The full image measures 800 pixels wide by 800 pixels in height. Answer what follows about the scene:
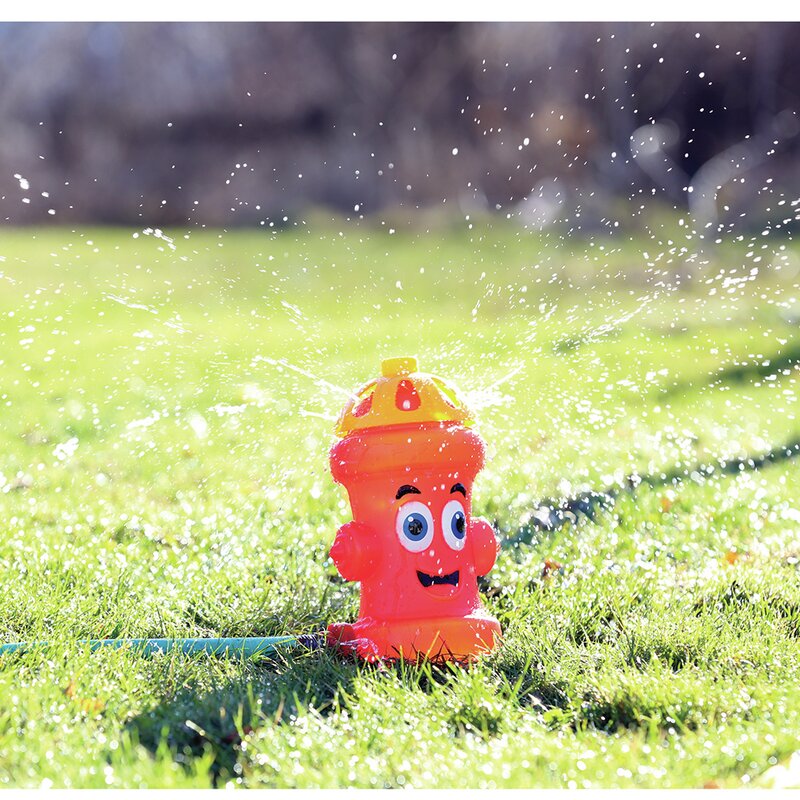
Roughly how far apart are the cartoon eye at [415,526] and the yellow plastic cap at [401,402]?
0.23 meters

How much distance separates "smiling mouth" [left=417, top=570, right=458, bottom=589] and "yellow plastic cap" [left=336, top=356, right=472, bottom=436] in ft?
1.31

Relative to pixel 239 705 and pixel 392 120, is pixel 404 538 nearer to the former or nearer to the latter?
pixel 239 705

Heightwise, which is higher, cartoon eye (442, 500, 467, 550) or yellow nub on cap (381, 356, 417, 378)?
yellow nub on cap (381, 356, 417, 378)

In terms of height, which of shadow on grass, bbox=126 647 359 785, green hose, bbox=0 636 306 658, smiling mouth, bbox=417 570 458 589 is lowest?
shadow on grass, bbox=126 647 359 785

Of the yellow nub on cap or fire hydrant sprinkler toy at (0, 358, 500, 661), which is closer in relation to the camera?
fire hydrant sprinkler toy at (0, 358, 500, 661)

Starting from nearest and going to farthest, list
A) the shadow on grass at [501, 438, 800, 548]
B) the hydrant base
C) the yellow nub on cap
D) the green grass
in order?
the green grass
the hydrant base
the yellow nub on cap
the shadow on grass at [501, 438, 800, 548]

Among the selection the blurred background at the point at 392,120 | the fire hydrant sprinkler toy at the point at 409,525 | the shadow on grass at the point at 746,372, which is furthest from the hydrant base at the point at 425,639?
the blurred background at the point at 392,120

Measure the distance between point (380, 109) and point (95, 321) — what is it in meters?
8.97

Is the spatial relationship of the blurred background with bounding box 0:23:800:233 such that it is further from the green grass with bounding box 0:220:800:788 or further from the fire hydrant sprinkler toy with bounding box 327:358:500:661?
the fire hydrant sprinkler toy with bounding box 327:358:500:661

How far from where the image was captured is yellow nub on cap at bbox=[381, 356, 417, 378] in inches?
115

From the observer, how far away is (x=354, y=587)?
3.37 metres

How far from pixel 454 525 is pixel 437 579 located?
0.48ft

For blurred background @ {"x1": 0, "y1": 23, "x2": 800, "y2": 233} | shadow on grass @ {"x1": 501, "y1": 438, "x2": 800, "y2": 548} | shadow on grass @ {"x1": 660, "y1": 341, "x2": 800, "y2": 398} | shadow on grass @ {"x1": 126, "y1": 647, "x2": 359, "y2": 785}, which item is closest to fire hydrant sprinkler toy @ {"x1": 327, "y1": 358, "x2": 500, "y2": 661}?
shadow on grass @ {"x1": 126, "y1": 647, "x2": 359, "y2": 785}
